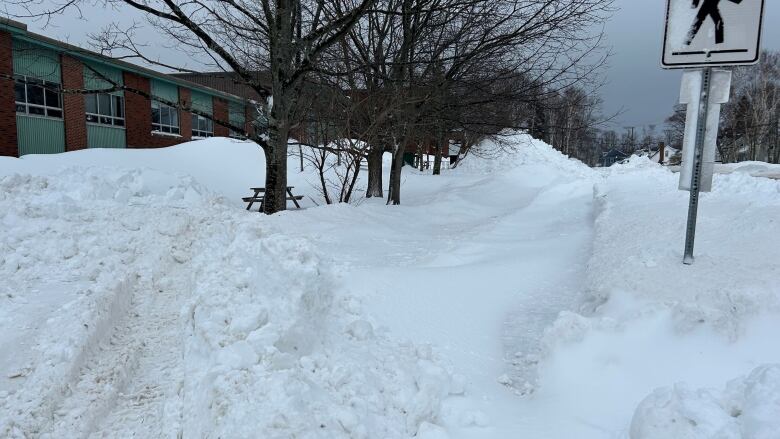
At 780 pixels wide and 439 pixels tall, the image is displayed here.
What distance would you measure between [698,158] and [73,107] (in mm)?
22813

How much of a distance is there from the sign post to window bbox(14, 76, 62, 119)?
1990 cm

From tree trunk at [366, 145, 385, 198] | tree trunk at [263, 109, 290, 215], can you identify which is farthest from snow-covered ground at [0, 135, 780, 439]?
tree trunk at [366, 145, 385, 198]

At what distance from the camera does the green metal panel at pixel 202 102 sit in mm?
27969

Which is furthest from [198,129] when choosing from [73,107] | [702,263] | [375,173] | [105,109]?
[702,263]

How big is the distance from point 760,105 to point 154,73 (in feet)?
161

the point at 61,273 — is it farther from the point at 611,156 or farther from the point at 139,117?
the point at 611,156

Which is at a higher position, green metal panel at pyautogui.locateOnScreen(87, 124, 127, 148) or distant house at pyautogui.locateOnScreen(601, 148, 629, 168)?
distant house at pyautogui.locateOnScreen(601, 148, 629, 168)

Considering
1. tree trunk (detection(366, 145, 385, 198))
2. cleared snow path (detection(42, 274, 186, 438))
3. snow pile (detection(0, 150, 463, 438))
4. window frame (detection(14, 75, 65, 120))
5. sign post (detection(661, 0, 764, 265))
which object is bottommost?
cleared snow path (detection(42, 274, 186, 438))

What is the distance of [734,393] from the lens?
7.32 ft

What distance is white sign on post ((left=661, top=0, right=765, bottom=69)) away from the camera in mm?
3605

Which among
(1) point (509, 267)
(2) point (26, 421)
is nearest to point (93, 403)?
(2) point (26, 421)

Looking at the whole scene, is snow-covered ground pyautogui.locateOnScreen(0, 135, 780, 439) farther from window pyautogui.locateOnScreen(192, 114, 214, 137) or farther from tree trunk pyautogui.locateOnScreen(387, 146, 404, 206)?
window pyautogui.locateOnScreen(192, 114, 214, 137)

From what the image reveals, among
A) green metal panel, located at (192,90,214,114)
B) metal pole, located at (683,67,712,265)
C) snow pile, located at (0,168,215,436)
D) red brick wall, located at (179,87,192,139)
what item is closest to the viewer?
snow pile, located at (0,168,215,436)

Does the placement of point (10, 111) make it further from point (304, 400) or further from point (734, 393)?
point (734, 393)
